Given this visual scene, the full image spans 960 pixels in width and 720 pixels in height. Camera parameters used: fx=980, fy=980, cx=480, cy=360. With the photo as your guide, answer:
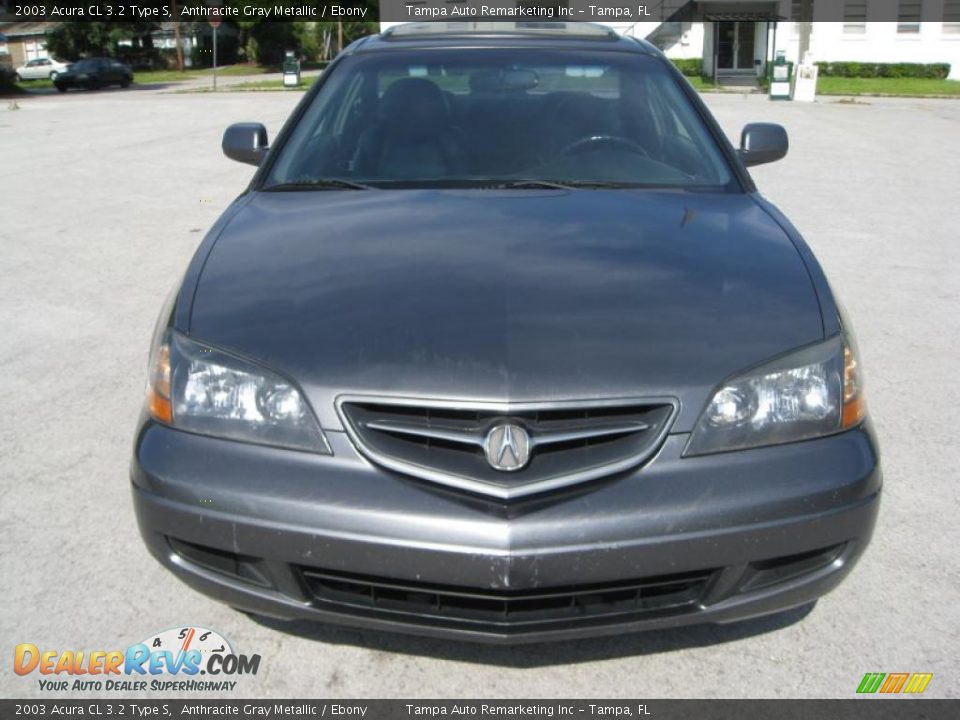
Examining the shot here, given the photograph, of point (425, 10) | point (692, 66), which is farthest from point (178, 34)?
point (692, 66)

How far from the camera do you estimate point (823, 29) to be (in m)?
43.1

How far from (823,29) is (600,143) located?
44.3 m

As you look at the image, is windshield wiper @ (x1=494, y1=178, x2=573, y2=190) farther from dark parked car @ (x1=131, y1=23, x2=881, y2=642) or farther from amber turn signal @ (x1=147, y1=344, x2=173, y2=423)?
amber turn signal @ (x1=147, y1=344, x2=173, y2=423)

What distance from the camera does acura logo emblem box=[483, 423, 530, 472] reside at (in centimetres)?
217

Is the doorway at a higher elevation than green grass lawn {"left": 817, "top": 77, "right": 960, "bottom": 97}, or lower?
higher

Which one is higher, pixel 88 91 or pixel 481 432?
pixel 481 432

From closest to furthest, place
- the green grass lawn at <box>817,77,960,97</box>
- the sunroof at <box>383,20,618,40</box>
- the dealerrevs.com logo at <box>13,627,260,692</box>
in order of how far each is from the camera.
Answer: the dealerrevs.com logo at <box>13,627,260,692</box> < the sunroof at <box>383,20,618,40</box> < the green grass lawn at <box>817,77,960,97</box>

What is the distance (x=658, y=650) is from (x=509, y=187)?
5.32 ft

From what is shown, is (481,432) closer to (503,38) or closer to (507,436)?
(507,436)

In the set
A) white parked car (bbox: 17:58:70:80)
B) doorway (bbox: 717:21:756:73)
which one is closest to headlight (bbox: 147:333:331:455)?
doorway (bbox: 717:21:756:73)

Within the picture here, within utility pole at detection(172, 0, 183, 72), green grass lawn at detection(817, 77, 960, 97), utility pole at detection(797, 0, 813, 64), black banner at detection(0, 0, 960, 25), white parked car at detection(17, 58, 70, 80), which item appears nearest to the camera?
utility pole at detection(797, 0, 813, 64)

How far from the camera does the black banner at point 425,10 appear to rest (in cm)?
3453

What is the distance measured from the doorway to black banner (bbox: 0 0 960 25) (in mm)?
814
